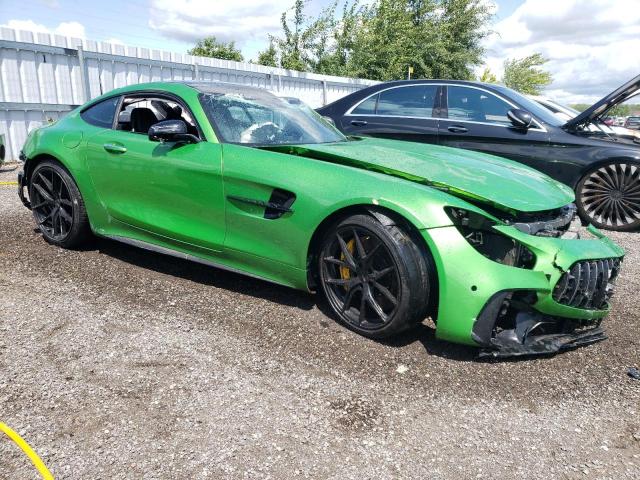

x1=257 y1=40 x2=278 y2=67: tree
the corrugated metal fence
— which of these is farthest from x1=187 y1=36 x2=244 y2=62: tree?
the corrugated metal fence

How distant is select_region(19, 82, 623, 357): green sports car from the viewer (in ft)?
8.51

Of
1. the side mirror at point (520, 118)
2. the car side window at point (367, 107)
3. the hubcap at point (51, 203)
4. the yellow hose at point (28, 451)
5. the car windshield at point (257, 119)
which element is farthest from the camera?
the car side window at point (367, 107)

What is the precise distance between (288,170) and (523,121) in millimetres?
3537

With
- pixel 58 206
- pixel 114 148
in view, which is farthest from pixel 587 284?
pixel 58 206

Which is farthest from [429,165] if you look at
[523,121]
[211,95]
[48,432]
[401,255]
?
[523,121]

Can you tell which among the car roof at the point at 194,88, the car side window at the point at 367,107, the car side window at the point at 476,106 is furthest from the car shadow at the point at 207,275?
the car side window at the point at 476,106

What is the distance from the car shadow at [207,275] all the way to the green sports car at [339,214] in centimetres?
28

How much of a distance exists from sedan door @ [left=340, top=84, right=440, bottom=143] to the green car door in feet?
11.0

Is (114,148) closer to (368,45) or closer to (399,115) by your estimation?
(399,115)

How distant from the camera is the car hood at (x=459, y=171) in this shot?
2.83m

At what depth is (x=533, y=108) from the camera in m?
5.91

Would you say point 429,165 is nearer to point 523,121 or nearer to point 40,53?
point 523,121

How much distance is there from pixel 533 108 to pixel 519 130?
0.43 meters

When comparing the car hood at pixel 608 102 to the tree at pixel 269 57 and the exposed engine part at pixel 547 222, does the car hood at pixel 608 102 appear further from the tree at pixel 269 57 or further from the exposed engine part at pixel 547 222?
the tree at pixel 269 57
